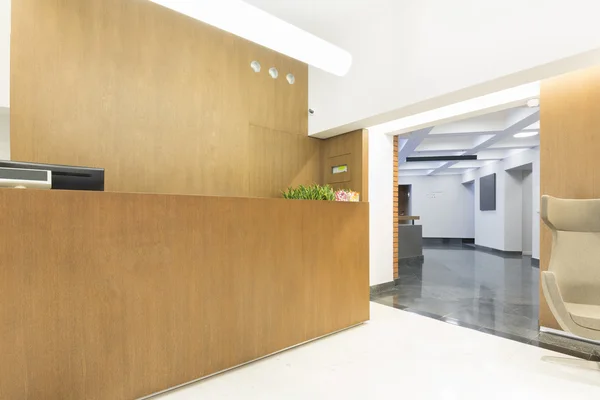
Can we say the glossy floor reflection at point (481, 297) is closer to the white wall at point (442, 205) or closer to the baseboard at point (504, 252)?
the baseboard at point (504, 252)

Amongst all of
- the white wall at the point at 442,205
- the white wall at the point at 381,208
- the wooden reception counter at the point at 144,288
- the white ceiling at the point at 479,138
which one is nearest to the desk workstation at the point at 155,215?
the wooden reception counter at the point at 144,288

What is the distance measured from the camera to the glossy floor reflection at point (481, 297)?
10.7 ft

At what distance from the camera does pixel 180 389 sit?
219 centimetres

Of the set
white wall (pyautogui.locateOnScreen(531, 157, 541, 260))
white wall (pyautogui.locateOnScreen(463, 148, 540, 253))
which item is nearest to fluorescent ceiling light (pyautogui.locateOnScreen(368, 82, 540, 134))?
white wall (pyautogui.locateOnScreen(531, 157, 541, 260))

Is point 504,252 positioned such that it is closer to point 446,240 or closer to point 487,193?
point 487,193

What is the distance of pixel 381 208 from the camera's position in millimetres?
5105

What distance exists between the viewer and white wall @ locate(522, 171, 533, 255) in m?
9.08

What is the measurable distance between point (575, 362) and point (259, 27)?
4.13m

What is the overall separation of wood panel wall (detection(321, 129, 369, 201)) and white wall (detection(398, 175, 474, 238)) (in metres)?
9.27

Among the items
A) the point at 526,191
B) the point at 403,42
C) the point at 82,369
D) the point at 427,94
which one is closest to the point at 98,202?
the point at 82,369

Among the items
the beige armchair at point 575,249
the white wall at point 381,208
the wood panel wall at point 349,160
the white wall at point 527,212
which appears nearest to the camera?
the beige armchair at point 575,249

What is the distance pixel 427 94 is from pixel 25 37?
407cm

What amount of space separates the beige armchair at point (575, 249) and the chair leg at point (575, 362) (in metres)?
0.45

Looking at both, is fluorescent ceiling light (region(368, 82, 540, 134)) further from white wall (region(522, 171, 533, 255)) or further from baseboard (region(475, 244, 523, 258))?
white wall (region(522, 171, 533, 255))
